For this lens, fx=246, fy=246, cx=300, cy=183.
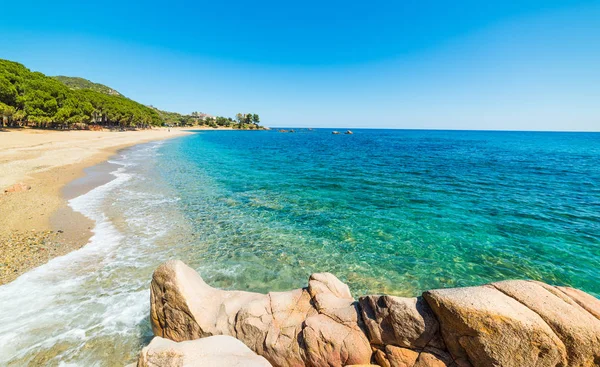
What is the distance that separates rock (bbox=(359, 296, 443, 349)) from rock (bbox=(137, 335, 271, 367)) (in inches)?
93.7

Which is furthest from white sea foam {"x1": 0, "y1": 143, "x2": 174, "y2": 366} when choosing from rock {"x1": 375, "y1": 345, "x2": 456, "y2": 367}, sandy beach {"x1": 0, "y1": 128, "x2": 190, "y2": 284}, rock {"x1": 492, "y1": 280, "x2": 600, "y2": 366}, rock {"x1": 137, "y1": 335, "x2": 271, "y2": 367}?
rock {"x1": 492, "y1": 280, "x2": 600, "y2": 366}

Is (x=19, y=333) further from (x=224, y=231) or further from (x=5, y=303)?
(x=224, y=231)

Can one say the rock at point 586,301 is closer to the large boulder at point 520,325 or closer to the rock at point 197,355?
the large boulder at point 520,325

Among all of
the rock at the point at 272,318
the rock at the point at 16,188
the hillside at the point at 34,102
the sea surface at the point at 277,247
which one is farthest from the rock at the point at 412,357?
the hillside at the point at 34,102

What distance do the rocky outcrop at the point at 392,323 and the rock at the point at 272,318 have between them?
2 cm

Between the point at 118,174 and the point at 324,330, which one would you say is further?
the point at 118,174

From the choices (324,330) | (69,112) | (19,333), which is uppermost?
(69,112)

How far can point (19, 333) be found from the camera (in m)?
6.70

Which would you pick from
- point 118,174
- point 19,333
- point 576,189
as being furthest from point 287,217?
point 576,189

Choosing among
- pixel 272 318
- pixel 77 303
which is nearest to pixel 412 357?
pixel 272 318

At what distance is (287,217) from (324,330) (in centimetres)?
1081

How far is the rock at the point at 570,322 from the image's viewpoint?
4.05m

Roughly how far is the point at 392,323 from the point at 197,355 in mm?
3864

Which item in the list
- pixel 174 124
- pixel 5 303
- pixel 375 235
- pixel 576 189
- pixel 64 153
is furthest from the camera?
pixel 174 124
